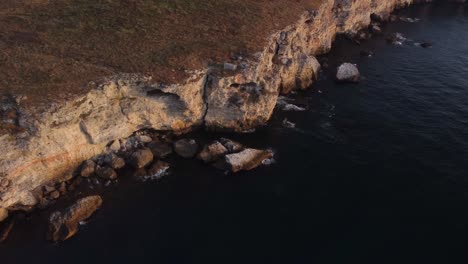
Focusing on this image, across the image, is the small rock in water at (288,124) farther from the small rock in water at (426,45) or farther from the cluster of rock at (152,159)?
the small rock in water at (426,45)

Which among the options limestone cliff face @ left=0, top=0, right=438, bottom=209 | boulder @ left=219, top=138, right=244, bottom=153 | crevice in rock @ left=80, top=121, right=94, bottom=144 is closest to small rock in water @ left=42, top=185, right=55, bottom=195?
limestone cliff face @ left=0, top=0, right=438, bottom=209

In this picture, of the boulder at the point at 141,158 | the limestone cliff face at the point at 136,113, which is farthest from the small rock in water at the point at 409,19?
the boulder at the point at 141,158

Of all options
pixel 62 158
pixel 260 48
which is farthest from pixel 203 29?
pixel 62 158

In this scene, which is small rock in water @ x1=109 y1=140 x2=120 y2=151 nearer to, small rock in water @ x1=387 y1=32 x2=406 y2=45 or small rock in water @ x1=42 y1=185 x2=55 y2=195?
small rock in water @ x1=42 y1=185 x2=55 y2=195

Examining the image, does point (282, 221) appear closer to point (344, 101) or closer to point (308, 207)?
A: point (308, 207)

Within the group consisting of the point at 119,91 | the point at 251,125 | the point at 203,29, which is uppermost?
the point at 203,29

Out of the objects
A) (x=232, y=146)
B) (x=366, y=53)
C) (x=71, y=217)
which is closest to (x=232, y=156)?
(x=232, y=146)
